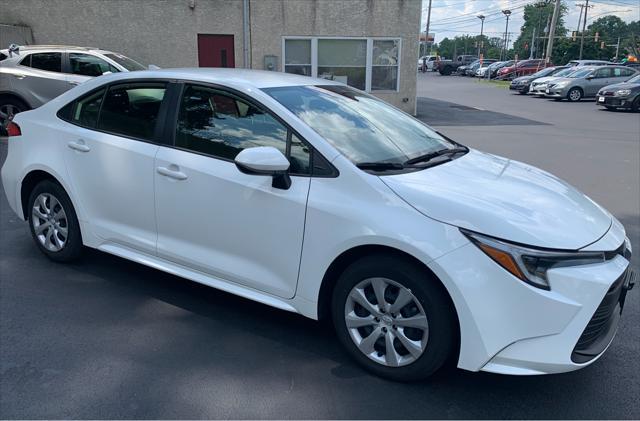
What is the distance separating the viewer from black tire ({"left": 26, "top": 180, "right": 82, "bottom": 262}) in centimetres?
442

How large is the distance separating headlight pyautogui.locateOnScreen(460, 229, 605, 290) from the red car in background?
4427 cm

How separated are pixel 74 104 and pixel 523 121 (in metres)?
14.8

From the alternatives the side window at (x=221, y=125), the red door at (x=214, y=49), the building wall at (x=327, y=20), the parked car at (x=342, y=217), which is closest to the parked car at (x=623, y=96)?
the building wall at (x=327, y=20)

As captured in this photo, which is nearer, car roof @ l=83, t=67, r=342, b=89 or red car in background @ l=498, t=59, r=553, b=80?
car roof @ l=83, t=67, r=342, b=89

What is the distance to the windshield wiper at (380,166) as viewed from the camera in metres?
3.19

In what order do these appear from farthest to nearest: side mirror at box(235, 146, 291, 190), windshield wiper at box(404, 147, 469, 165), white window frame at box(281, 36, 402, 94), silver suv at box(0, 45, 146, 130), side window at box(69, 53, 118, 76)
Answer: white window frame at box(281, 36, 402, 94) → side window at box(69, 53, 118, 76) → silver suv at box(0, 45, 146, 130) → windshield wiper at box(404, 147, 469, 165) → side mirror at box(235, 146, 291, 190)

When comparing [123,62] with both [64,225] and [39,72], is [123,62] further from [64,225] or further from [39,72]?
[64,225]

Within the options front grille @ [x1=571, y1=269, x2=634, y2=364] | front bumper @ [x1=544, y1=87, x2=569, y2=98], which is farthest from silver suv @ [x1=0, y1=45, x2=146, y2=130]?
front bumper @ [x1=544, y1=87, x2=569, y2=98]

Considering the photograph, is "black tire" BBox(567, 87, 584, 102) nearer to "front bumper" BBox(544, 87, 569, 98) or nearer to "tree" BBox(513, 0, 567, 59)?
"front bumper" BBox(544, 87, 569, 98)

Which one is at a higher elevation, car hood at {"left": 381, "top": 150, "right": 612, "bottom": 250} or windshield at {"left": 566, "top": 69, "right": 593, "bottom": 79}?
windshield at {"left": 566, "top": 69, "right": 593, "bottom": 79}

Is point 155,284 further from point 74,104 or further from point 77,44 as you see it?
point 77,44

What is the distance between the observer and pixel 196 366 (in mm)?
3234

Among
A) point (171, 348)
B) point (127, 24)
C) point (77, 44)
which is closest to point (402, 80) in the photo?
point (127, 24)

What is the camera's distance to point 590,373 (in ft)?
10.7
